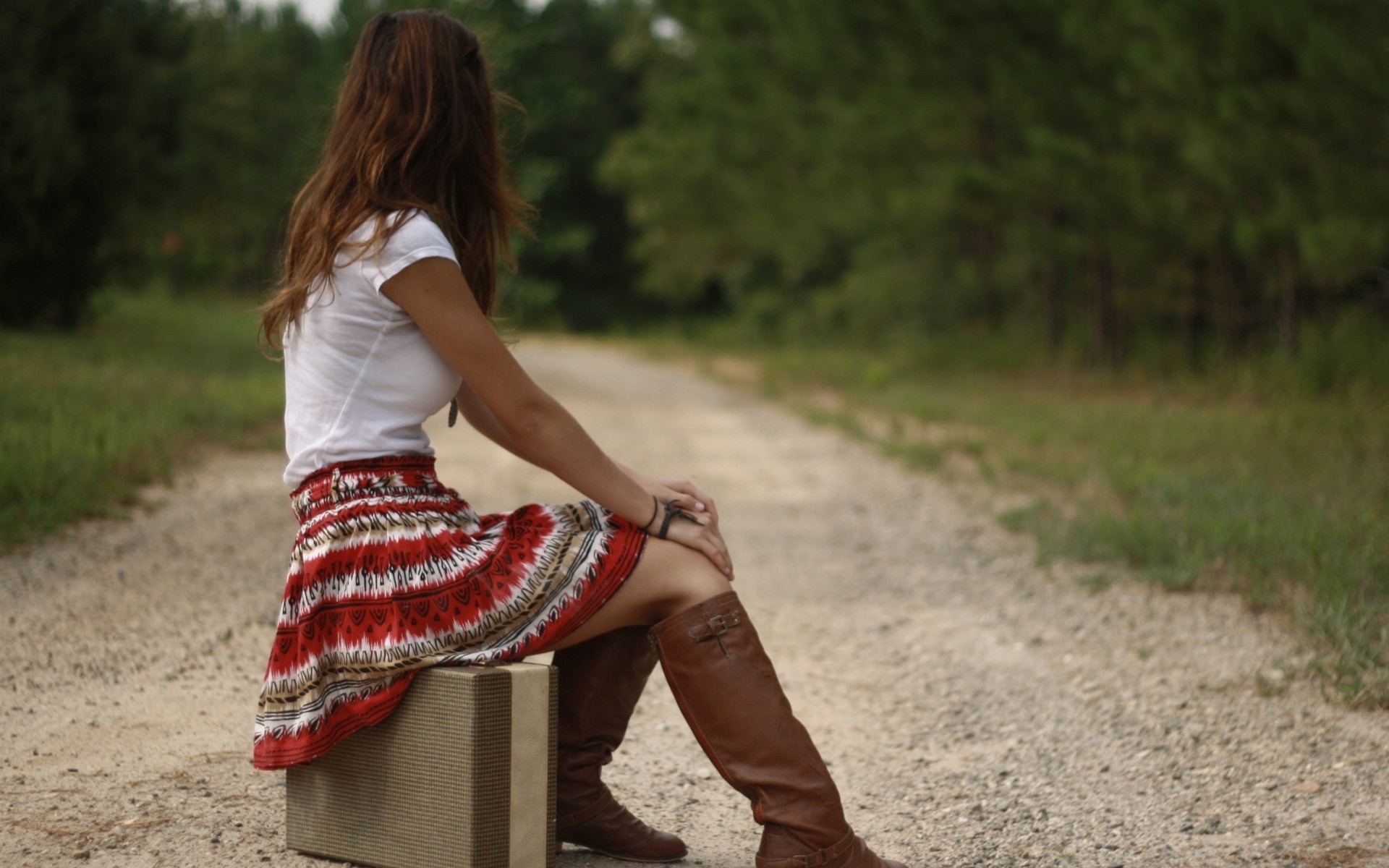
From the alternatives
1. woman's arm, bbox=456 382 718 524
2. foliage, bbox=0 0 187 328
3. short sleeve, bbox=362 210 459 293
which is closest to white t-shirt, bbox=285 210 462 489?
short sleeve, bbox=362 210 459 293

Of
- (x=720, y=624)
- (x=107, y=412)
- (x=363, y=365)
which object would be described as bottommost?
(x=107, y=412)

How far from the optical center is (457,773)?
1.98 m

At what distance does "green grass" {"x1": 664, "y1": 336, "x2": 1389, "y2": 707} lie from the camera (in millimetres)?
3910

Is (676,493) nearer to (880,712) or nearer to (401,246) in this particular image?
(401,246)

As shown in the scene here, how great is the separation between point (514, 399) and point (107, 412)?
4.65m

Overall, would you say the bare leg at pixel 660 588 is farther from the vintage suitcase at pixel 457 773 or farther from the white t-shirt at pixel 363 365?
the white t-shirt at pixel 363 365

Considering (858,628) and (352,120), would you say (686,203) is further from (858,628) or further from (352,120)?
(352,120)

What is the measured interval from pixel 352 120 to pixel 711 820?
158 cm

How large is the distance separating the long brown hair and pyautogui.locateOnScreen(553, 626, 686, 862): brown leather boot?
75cm

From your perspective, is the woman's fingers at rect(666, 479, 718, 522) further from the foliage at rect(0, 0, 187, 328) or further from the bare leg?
the foliage at rect(0, 0, 187, 328)

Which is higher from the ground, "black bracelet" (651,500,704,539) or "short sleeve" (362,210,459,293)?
"short sleeve" (362,210,459,293)

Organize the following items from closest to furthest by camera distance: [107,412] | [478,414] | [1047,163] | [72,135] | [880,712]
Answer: [478,414]
[880,712]
[107,412]
[72,135]
[1047,163]

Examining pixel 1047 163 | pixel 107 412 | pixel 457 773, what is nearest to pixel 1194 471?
pixel 1047 163

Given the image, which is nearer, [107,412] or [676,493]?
[676,493]
